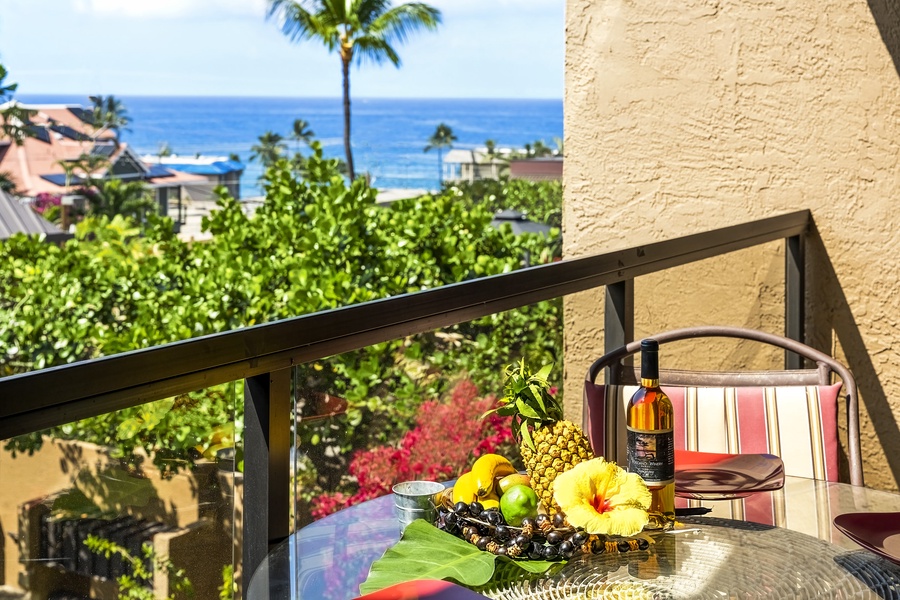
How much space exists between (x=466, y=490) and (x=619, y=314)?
114 cm

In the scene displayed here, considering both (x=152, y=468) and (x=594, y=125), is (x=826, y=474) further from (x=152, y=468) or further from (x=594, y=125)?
(x=594, y=125)

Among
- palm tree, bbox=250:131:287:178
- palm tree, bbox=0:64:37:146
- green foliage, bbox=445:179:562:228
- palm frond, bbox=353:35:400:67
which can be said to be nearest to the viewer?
green foliage, bbox=445:179:562:228

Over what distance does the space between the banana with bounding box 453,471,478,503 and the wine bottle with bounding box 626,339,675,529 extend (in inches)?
8.6

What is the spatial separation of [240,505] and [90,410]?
14.3 inches

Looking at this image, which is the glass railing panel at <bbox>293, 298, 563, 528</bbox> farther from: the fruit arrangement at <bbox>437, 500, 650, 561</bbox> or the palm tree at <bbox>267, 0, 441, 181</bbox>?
the palm tree at <bbox>267, 0, 441, 181</bbox>

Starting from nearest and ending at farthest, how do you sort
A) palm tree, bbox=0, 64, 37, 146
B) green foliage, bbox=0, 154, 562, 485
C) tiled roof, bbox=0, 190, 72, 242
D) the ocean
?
green foliage, bbox=0, 154, 562, 485, tiled roof, bbox=0, 190, 72, 242, palm tree, bbox=0, 64, 37, 146, the ocean

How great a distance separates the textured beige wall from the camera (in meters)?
2.89

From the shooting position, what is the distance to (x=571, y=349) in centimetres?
315

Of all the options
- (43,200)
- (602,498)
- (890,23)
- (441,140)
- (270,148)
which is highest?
(441,140)

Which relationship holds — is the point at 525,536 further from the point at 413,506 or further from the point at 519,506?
the point at 413,506

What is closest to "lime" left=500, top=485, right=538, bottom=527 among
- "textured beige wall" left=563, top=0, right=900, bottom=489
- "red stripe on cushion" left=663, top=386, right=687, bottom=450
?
"red stripe on cushion" left=663, top=386, right=687, bottom=450

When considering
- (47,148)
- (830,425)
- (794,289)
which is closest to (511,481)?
(830,425)

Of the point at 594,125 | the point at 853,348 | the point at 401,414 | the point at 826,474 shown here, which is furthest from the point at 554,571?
the point at 594,125

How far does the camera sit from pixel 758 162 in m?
3.15
